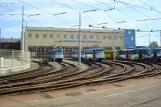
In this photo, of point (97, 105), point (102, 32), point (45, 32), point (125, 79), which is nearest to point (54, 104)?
point (97, 105)

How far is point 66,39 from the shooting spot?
91.1m

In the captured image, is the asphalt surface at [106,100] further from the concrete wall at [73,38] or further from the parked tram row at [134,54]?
the concrete wall at [73,38]

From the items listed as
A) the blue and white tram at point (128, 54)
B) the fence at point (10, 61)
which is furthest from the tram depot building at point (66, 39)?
the fence at point (10, 61)

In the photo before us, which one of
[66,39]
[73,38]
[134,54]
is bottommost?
[134,54]

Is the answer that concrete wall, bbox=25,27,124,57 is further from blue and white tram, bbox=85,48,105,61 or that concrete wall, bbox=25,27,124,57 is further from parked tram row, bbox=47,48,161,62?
blue and white tram, bbox=85,48,105,61

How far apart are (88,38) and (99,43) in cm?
443

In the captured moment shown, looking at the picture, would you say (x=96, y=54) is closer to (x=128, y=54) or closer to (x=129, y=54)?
(x=129, y=54)

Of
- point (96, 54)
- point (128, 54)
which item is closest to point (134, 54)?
point (128, 54)

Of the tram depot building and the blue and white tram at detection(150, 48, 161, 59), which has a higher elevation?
the tram depot building

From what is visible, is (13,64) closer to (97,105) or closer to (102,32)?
(97,105)

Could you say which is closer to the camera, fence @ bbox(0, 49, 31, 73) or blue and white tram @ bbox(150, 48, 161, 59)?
fence @ bbox(0, 49, 31, 73)

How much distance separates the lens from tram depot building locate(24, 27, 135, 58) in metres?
87.2

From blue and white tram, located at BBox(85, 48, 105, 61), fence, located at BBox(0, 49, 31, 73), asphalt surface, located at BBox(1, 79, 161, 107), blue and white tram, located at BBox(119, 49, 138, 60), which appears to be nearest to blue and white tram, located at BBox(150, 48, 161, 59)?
blue and white tram, located at BBox(119, 49, 138, 60)

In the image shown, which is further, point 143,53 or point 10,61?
point 143,53
